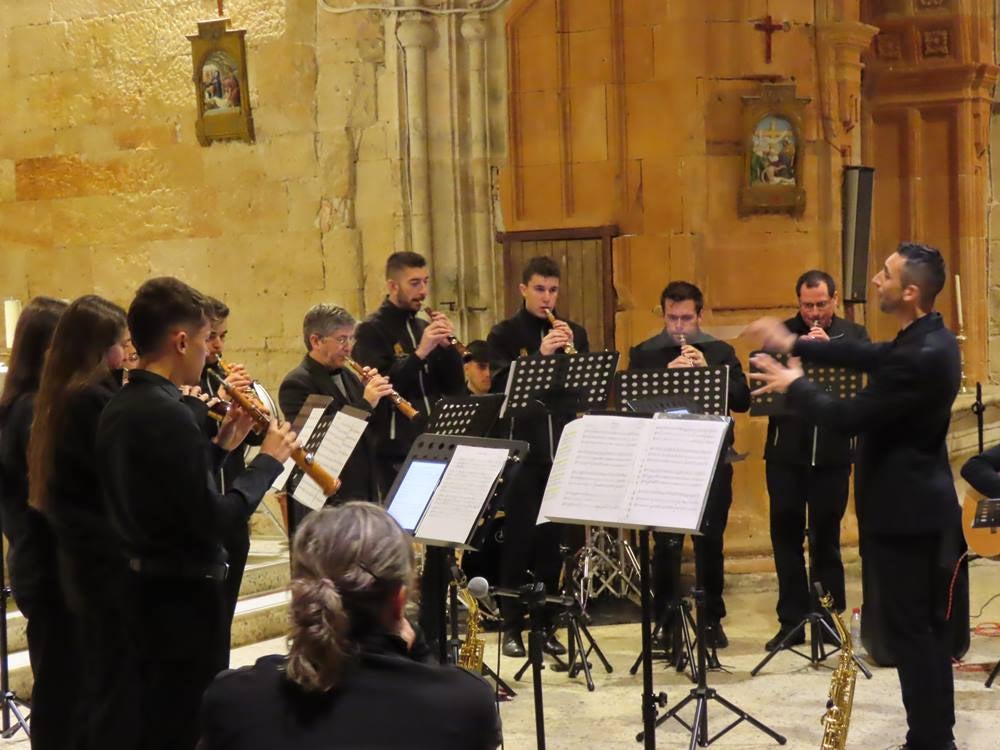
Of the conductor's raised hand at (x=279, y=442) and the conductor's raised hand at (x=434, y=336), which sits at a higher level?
the conductor's raised hand at (x=434, y=336)

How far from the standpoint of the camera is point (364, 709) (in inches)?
82.1

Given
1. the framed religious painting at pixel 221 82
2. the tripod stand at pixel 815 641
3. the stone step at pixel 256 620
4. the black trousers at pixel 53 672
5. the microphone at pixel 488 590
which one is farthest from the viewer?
Answer: the framed religious painting at pixel 221 82

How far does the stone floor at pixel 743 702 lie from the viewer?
5133 mm

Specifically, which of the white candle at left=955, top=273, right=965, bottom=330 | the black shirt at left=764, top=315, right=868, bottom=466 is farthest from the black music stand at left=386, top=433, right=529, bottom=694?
the white candle at left=955, top=273, right=965, bottom=330

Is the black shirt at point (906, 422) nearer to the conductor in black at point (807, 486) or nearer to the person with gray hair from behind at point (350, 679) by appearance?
the conductor in black at point (807, 486)

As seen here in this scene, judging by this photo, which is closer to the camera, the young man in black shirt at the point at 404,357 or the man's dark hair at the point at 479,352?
the young man in black shirt at the point at 404,357

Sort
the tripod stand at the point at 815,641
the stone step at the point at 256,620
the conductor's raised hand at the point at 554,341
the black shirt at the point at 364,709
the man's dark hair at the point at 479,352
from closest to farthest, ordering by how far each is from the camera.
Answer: the black shirt at the point at 364,709, the tripod stand at the point at 815,641, the conductor's raised hand at the point at 554,341, the stone step at the point at 256,620, the man's dark hair at the point at 479,352

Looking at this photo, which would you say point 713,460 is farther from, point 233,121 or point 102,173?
point 102,173

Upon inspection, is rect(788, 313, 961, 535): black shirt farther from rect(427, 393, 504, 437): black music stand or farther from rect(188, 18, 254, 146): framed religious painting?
rect(188, 18, 254, 146): framed religious painting

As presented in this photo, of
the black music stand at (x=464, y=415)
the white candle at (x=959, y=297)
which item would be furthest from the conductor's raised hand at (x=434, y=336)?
the white candle at (x=959, y=297)

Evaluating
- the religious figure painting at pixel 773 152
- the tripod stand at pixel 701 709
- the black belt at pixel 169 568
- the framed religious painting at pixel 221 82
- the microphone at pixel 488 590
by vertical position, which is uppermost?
the framed religious painting at pixel 221 82

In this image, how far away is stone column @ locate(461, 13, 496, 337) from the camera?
8.11 metres

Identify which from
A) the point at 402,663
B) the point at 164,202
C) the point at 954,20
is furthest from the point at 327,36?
the point at 402,663

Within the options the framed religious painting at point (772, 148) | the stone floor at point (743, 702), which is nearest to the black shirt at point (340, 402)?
the stone floor at point (743, 702)
